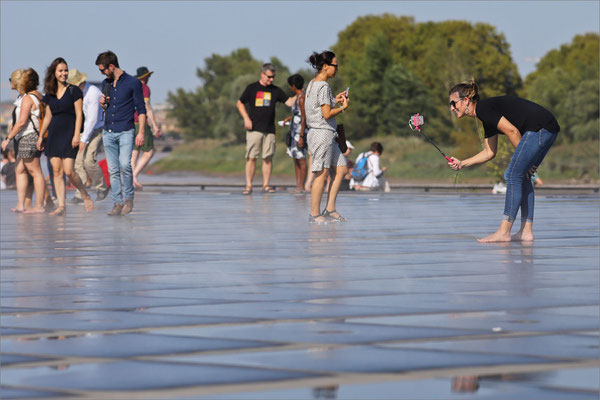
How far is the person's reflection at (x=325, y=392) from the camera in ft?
15.8

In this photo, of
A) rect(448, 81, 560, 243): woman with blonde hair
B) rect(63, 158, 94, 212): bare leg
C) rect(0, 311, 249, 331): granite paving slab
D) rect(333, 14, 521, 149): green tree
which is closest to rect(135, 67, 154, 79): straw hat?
rect(63, 158, 94, 212): bare leg

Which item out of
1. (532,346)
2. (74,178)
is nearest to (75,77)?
(74,178)

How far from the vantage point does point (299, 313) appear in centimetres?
725

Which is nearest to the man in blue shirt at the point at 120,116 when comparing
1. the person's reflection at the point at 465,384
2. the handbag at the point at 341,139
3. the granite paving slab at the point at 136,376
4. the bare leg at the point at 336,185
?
the handbag at the point at 341,139

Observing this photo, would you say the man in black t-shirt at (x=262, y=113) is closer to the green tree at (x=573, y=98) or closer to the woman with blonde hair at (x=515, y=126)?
the woman with blonde hair at (x=515, y=126)

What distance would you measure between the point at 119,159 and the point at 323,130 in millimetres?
3093

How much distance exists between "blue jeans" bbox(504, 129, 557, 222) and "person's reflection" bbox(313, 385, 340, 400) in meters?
7.50

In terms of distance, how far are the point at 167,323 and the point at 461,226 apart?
8240mm

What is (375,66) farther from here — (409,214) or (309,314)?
(309,314)

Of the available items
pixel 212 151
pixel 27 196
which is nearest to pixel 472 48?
pixel 212 151

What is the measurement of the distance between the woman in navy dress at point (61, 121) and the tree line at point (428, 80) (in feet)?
223

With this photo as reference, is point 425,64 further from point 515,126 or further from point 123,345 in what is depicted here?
point 123,345

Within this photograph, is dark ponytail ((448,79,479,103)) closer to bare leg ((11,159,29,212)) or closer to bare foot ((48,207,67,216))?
bare foot ((48,207,67,216))

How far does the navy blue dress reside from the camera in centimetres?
1734
